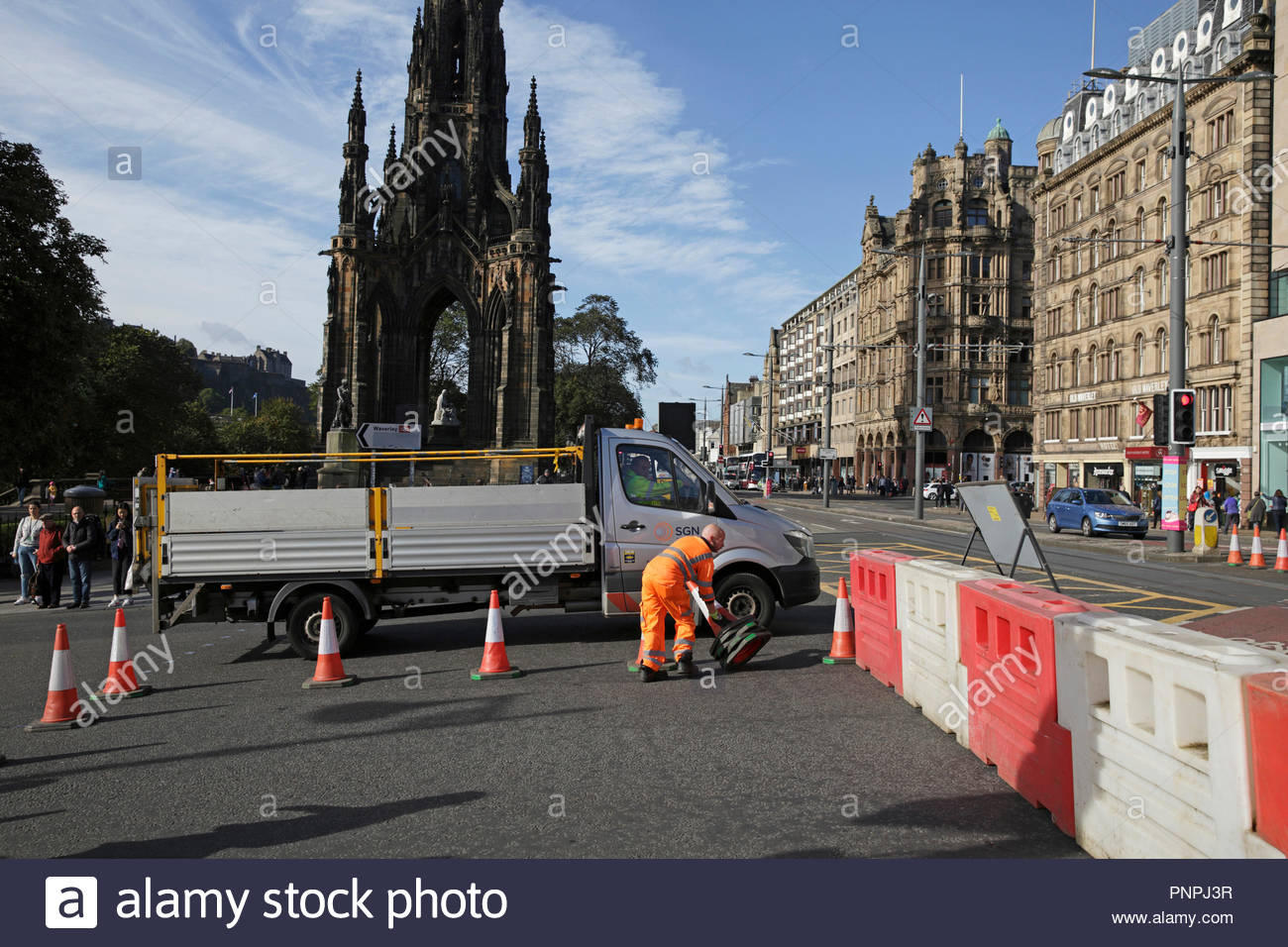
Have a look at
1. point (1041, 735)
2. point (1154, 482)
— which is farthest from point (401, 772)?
point (1154, 482)

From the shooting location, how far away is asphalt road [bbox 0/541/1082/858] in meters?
4.75

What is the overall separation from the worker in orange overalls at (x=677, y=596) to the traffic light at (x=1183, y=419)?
52.8 ft

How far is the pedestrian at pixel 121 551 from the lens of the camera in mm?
16219

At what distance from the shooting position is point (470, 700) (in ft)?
26.2

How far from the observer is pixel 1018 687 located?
5.24m

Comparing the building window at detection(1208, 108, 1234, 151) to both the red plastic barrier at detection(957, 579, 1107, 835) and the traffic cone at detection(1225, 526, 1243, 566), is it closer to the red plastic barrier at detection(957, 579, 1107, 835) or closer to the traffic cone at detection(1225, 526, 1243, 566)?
the traffic cone at detection(1225, 526, 1243, 566)

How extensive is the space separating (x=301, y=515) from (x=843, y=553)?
1296 cm

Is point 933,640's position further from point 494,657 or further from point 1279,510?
point 1279,510

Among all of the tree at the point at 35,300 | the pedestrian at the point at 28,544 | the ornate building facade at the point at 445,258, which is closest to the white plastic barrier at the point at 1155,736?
the pedestrian at the point at 28,544

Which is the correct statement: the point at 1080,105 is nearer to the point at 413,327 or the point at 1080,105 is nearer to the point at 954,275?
the point at 954,275

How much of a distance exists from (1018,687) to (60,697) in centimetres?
707

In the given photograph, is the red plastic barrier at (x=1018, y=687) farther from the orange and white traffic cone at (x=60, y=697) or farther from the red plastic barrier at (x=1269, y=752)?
the orange and white traffic cone at (x=60, y=697)

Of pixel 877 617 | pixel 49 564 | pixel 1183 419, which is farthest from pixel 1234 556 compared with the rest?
pixel 49 564
